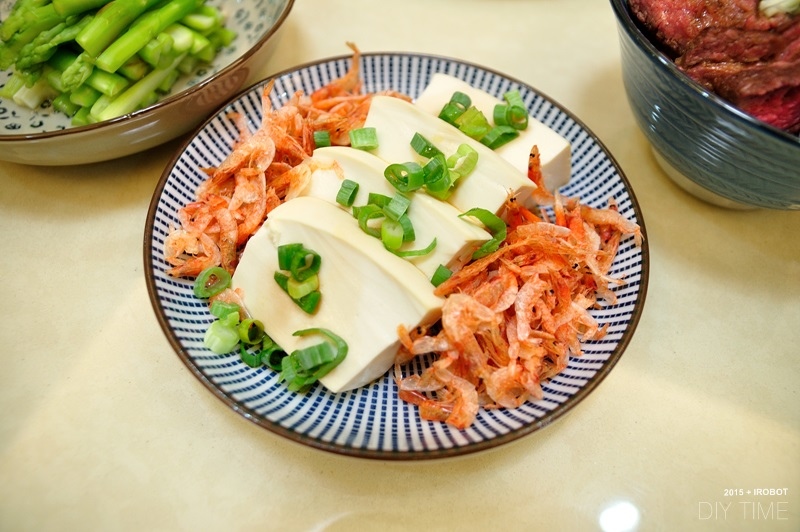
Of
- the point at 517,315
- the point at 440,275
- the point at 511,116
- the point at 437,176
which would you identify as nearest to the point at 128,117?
the point at 437,176

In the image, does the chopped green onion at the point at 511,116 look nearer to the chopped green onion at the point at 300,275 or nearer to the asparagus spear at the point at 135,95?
the chopped green onion at the point at 300,275

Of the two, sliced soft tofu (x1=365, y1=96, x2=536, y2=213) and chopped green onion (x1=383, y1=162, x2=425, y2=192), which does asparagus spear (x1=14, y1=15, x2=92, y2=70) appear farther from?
chopped green onion (x1=383, y1=162, x2=425, y2=192)

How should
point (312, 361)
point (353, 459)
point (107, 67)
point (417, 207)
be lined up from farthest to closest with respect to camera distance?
point (107, 67) → point (417, 207) → point (312, 361) → point (353, 459)

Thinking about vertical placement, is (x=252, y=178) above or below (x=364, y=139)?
below

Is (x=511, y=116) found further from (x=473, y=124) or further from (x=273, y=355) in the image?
(x=273, y=355)

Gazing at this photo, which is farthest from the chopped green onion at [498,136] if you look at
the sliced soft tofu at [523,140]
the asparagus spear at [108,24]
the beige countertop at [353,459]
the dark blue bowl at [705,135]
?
the asparagus spear at [108,24]
